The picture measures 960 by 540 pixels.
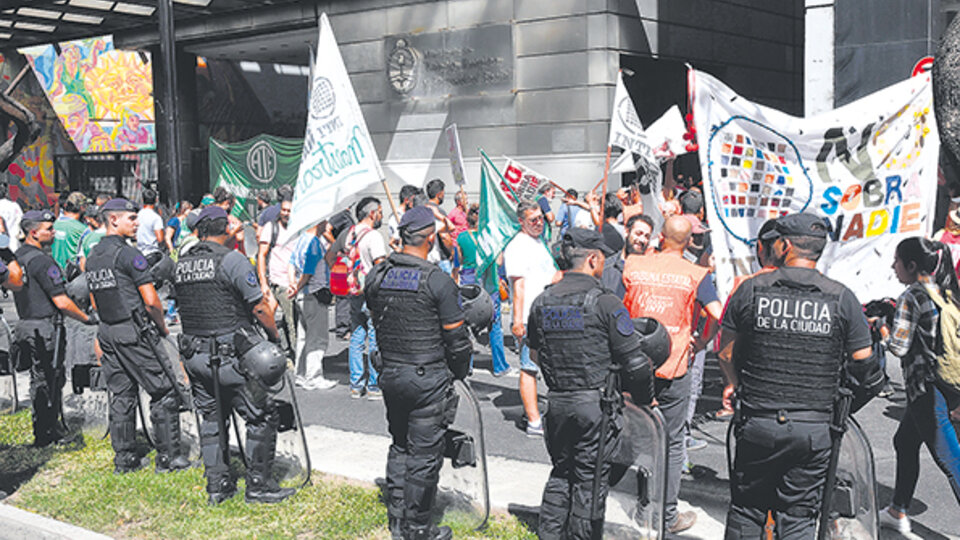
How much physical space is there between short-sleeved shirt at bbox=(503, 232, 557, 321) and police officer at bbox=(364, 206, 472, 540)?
258cm

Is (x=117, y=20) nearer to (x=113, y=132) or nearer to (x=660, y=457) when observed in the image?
(x=113, y=132)

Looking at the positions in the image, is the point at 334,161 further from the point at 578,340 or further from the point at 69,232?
the point at 69,232

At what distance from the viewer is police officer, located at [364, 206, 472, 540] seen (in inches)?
205

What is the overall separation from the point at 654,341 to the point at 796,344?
2.39 ft

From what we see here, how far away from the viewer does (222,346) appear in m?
6.07

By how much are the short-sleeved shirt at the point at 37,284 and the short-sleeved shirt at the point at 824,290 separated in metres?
5.20

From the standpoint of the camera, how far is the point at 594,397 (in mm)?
4801

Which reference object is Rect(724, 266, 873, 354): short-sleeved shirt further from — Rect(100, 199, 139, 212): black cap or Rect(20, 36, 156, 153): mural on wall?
Rect(20, 36, 156, 153): mural on wall

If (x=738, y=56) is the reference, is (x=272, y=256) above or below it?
below

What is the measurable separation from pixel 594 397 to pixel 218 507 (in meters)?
2.71

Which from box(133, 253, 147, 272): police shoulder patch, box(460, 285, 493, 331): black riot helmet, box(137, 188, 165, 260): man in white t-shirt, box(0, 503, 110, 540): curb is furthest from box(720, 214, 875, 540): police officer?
box(137, 188, 165, 260): man in white t-shirt

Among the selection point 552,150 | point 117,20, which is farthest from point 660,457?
point 117,20

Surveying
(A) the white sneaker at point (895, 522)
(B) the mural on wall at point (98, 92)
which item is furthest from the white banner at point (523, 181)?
(B) the mural on wall at point (98, 92)

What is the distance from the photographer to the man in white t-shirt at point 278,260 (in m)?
9.80
